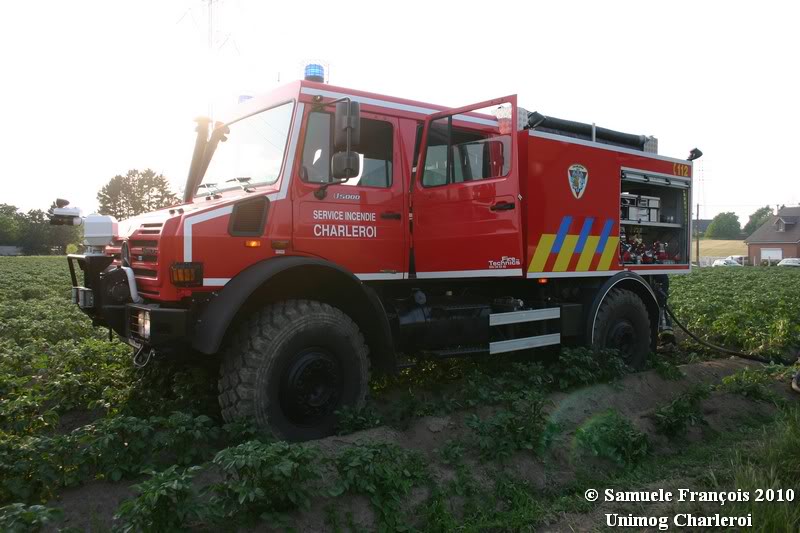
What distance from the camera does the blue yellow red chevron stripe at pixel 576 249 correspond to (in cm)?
637

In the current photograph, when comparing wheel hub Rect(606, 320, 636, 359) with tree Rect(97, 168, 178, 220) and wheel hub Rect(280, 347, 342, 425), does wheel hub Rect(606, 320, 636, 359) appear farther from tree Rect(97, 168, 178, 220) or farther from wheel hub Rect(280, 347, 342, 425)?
tree Rect(97, 168, 178, 220)

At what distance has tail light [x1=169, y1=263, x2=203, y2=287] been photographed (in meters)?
4.54

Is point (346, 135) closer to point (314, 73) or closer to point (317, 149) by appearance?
point (317, 149)

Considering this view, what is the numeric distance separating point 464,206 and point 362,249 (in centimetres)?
118

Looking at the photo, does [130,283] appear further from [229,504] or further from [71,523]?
[229,504]

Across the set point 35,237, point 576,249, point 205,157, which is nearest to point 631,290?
point 576,249

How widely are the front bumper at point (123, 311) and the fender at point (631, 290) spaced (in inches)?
183

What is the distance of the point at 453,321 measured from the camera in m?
6.10

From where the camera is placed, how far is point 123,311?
4.88m

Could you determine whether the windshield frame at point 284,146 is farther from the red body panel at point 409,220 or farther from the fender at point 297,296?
the fender at point 297,296

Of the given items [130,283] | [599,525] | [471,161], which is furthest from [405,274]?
[599,525]

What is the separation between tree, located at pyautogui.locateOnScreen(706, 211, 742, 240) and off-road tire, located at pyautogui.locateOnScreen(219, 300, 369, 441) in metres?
123

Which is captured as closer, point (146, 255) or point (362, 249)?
point (146, 255)


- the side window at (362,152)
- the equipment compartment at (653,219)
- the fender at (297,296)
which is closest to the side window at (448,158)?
the side window at (362,152)
